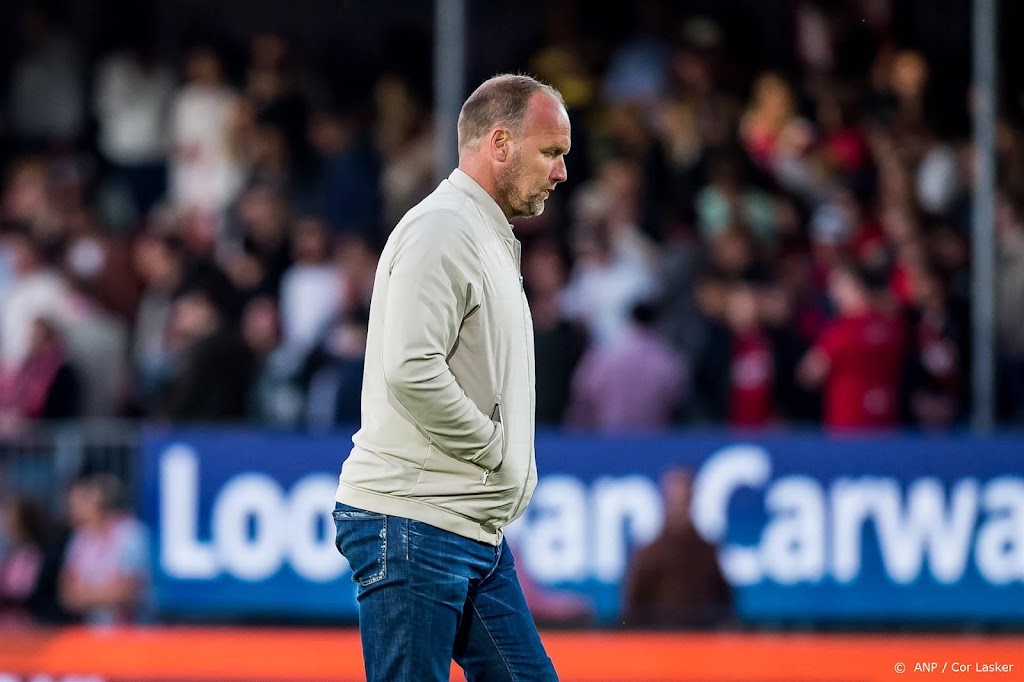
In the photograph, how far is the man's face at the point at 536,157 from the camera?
4.28 m

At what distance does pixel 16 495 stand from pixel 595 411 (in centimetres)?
371

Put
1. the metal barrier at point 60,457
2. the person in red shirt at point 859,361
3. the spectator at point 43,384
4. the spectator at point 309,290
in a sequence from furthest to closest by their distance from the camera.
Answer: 1. the spectator at point 309,290
2. the spectator at point 43,384
3. the metal barrier at point 60,457
4. the person in red shirt at point 859,361

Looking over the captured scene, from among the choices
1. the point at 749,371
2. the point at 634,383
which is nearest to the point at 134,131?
the point at 634,383

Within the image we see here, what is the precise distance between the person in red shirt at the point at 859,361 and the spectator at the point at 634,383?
0.96 meters

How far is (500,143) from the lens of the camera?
431 centimetres

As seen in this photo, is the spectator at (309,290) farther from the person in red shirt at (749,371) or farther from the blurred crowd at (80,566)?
the person in red shirt at (749,371)

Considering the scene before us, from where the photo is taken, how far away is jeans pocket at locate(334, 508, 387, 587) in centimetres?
415

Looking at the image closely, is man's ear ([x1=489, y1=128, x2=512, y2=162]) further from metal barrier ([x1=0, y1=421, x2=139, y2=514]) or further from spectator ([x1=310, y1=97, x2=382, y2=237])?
spectator ([x1=310, y1=97, x2=382, y2=237])

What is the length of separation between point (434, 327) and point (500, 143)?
1.81ft

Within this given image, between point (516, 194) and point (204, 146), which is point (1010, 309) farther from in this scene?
point (516, 194)

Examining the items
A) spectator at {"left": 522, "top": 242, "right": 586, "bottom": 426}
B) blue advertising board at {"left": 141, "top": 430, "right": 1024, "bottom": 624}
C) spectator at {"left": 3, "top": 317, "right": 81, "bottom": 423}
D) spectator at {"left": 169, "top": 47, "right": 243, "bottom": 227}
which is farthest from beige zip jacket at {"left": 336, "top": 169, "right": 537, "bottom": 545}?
spectator at {"left": 169, "top": 47, "right": 243, "bottom": 227}

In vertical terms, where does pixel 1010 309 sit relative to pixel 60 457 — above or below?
above

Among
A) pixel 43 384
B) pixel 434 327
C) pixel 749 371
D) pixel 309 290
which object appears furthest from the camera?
pixel 309 290

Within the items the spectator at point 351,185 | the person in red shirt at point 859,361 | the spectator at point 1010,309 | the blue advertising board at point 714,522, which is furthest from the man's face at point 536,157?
the spectator at point 351,185
